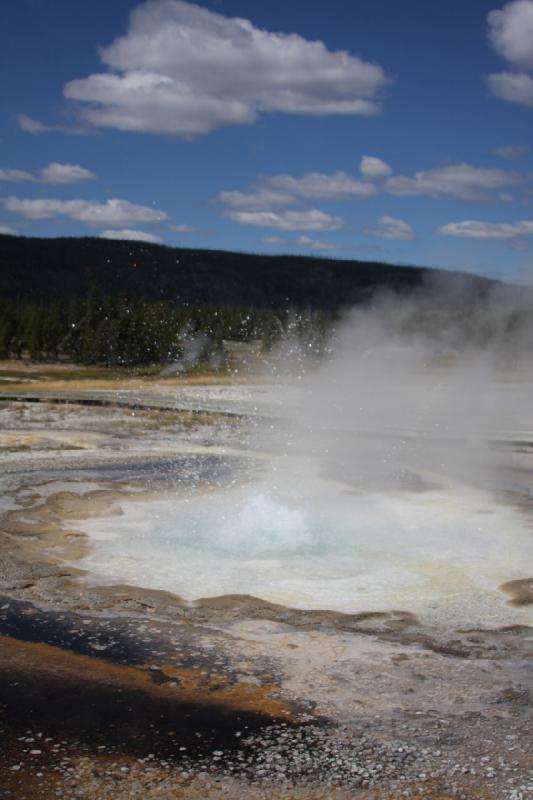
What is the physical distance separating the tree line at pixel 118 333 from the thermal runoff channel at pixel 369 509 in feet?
88.7

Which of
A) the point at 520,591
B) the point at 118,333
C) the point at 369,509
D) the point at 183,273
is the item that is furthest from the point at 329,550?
the point at 183,273

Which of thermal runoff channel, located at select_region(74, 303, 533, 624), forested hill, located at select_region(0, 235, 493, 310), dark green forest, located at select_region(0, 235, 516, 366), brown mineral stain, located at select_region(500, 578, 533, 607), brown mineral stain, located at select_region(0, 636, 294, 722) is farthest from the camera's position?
forested hill, located at select_region(0, 235, 493, 310)

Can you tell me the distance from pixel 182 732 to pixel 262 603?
8.11 ft

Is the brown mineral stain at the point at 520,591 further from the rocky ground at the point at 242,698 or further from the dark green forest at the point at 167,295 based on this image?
the dark green forest at the point at 167,295

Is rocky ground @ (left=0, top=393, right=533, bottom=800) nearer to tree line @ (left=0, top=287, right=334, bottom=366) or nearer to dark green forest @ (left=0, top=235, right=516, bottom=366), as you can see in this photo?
dark green forest @ (left=0, top=235, right=516, bottom=366)

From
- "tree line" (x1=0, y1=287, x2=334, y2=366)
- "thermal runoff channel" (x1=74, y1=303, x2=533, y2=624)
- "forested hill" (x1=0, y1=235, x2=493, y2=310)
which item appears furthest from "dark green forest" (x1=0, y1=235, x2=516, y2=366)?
"thermal runoff channel" (x1=74, y1=303, x2=533, y2=624)

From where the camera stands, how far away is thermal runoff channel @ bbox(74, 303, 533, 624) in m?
8.00

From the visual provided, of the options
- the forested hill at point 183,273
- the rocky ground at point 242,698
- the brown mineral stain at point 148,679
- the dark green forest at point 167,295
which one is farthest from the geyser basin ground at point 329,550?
the forested hill at point 183,273

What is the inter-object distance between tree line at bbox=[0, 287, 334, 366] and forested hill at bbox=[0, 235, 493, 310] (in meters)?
64.6

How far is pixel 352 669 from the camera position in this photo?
6.04 metres

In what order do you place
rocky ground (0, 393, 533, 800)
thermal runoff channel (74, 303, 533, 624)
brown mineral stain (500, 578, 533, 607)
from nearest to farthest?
rocky ground (0, 393, 533, 800)
brown mineral stain (500, 578, 533, 607)
thermal runoff channel (74, 303, 533, 624)

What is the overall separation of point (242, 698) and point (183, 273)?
142 m

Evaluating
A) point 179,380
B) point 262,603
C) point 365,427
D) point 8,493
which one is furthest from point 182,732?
point 179,380

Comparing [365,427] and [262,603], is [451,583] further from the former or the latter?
[365,427]
